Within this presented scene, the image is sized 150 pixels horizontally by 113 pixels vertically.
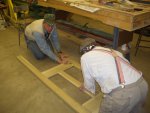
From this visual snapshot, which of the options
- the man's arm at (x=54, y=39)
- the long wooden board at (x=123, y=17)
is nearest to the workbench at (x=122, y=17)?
the long wooden board at (x=123, y=17)

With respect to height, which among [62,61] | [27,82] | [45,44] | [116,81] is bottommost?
[27,82]

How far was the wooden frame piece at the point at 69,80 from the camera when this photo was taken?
1958mm

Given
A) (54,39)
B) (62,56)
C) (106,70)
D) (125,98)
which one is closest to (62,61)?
(62,56)

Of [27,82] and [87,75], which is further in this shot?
[27,82]

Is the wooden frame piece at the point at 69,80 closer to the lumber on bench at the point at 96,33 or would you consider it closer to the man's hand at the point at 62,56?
the man's hand at the point at 62,56

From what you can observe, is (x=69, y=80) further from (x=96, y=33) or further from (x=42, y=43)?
(x=96, y=33)

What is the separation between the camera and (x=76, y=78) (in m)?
2.58

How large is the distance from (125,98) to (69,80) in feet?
4.17

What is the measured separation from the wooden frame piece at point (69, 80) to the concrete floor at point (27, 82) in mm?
62

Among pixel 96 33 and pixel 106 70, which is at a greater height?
pixel 106 70

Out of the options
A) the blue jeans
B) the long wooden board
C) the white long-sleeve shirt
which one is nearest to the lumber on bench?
the long wooden board

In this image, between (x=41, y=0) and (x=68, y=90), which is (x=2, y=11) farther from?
(x=68, y=90)

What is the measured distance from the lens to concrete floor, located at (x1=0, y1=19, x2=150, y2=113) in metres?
2.06

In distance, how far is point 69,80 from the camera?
8.18 ft
